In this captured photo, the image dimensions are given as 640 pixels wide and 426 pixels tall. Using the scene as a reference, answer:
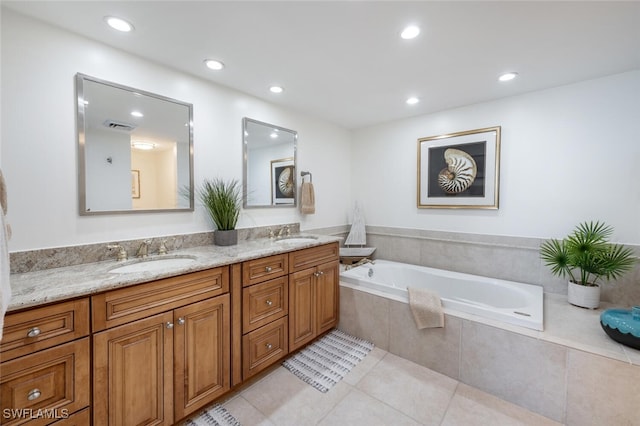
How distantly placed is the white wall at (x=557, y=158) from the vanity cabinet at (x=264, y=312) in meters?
1.91

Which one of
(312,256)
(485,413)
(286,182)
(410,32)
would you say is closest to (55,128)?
(286,182)

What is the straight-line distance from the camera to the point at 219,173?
7.34 feet

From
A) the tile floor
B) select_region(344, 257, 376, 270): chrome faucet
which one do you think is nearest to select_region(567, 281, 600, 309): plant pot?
the tile floor

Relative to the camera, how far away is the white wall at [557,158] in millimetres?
2066

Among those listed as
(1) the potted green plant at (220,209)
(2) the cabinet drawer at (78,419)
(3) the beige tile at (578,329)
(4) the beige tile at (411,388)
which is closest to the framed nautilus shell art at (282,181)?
(1) the potted green plant at (220,209)

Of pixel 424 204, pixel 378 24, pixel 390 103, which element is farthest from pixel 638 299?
pixel 378 24

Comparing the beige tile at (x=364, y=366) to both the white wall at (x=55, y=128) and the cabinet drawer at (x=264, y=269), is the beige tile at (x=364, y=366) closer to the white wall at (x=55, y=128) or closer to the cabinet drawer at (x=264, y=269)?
the cabinet drawer at (x=264, y=269)

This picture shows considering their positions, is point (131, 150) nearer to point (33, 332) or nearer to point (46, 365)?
point (33, 332)

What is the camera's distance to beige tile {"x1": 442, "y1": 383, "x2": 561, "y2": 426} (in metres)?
1.58

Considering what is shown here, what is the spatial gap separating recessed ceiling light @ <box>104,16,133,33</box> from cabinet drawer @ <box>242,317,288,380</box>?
6.62ft

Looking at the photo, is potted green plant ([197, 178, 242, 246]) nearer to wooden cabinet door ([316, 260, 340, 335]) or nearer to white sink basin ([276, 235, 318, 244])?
white sink basin ([276, 235, 318, 244])

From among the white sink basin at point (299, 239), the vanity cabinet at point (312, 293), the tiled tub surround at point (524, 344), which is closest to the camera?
the tiled tub surround at point (524, 344)

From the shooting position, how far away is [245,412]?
1.65 meters

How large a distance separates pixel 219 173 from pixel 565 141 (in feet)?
10.0
